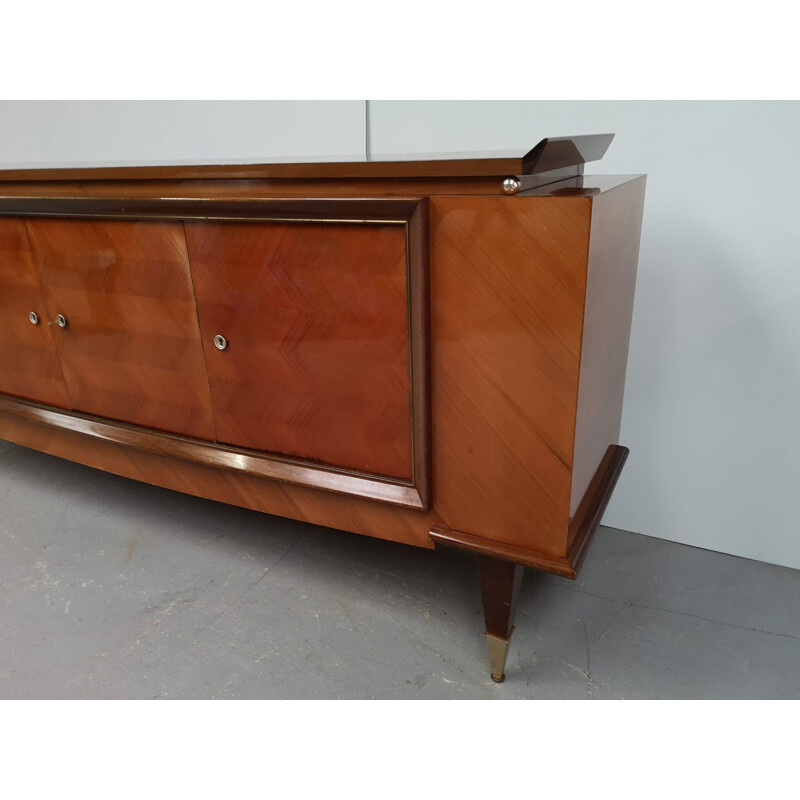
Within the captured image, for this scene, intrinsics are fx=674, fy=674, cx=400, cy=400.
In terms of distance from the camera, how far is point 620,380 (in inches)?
67.8

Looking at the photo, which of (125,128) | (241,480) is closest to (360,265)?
(241,480)

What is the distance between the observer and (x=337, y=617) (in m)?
1.64

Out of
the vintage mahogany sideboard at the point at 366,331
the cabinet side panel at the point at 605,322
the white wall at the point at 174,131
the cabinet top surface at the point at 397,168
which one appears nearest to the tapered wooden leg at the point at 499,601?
the vintage mahogany sideboard at the point at 366,331

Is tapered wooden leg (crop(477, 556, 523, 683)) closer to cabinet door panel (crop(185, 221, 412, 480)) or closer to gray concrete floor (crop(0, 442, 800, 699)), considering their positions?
gray concrete floor (crop(0, 442, 800, 699))

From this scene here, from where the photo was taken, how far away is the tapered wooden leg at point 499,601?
138 centimetres

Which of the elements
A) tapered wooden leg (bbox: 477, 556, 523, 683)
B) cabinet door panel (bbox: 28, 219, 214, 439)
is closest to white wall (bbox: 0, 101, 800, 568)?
cabinet door panel (bbox: 28, 219, 214, 439)

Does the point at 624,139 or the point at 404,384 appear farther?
the point at 624,139

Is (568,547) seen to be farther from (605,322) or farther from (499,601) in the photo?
(605,322)

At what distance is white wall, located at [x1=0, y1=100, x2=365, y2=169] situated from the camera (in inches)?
86.0

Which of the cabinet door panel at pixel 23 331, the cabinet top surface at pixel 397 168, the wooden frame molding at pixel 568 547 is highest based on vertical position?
the cabinet top surface at pixel 397 168

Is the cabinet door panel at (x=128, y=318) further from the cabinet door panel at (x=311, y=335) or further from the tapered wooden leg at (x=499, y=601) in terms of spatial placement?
the tapered wooden leg at (x=499, y=601)

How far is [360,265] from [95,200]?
73 cm

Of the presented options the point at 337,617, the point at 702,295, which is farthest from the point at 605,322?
the point at 337,617

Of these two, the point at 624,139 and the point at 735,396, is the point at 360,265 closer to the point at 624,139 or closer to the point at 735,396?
the point at 624,139
